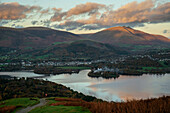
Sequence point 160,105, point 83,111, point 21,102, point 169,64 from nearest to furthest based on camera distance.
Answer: point 160,105, point 83,111, point 21,102, point 169,64

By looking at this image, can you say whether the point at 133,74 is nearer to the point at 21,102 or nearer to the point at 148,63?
the point at 148,63

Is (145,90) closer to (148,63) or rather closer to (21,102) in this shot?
(21,102)

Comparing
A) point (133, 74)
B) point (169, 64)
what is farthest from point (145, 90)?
point (169, 64)

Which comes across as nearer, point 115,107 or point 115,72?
point 115,107

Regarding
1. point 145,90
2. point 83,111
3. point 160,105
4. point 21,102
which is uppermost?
point 160,105

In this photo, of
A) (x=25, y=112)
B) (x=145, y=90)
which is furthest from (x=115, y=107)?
(x=145, y=90)

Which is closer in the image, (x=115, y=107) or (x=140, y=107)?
(x=140, y=107)

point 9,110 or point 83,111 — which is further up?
point 83,111

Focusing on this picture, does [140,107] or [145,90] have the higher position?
[140,107]

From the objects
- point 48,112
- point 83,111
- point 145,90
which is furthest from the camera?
point 145,90
